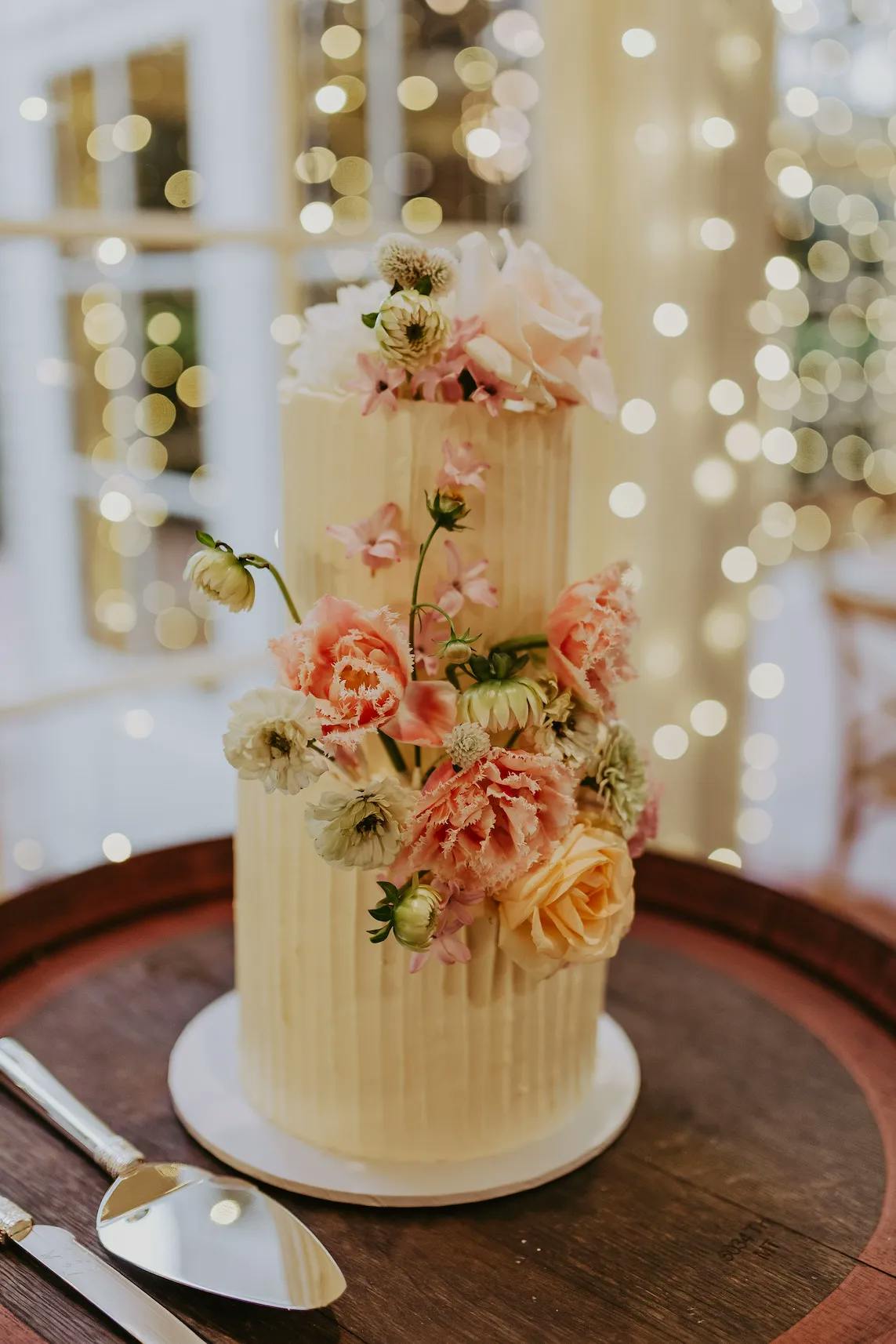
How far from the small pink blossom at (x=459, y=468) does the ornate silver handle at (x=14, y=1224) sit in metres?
0.46

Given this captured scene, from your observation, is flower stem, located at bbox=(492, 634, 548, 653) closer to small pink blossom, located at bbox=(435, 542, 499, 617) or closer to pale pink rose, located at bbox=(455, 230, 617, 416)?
small pink blossom, located at bbox=(435, 542, 499, 617)

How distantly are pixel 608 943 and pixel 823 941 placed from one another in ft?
1.18

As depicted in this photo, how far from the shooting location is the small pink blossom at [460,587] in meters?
0.67

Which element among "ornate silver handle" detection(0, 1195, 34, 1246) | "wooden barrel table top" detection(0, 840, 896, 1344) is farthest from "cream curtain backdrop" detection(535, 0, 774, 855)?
"ornate silver handle" detection(0, 1195, 34, 1246)

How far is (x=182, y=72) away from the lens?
5.53ft

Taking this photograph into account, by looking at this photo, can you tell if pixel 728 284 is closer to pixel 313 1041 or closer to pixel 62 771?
pixel 62 771

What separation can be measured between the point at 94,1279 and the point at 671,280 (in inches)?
60.2

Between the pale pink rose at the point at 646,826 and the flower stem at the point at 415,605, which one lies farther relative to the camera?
the pale pink rose at the point at 646,826

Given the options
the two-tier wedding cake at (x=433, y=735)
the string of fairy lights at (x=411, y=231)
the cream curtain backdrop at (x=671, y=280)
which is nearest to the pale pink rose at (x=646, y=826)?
the two-tier wedding cake at (x=433, y=735)

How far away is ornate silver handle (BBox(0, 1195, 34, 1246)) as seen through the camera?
25.1 inches

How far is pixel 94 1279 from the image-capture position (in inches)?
24.0

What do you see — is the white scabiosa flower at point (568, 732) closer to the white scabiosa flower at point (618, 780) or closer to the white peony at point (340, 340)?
the white scabiosa flower at point (618, 780)

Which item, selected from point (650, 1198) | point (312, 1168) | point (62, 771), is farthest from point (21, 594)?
point (650, 1198)

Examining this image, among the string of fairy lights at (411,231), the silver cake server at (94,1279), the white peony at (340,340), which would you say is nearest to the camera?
the silver cake server at (94,1279)
